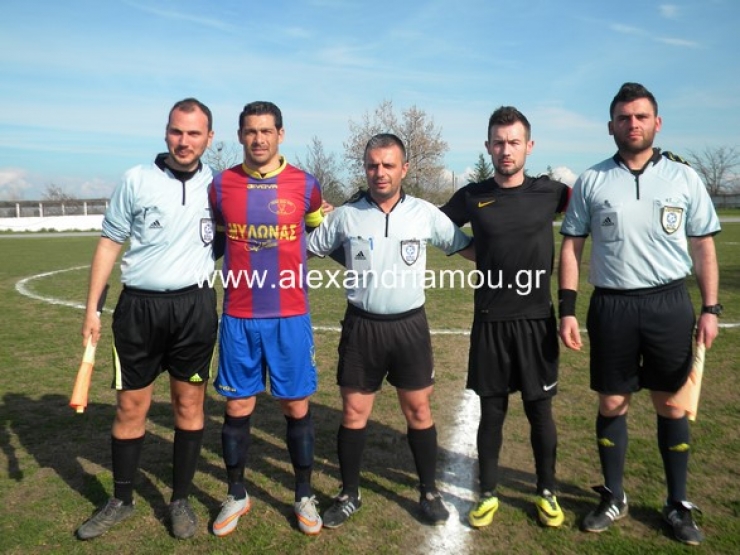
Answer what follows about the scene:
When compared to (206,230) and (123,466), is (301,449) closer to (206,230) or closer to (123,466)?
(123,466)

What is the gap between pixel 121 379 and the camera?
10.7 feet

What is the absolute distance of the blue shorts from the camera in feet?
11.0

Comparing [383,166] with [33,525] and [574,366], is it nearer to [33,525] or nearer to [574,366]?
[33,525]

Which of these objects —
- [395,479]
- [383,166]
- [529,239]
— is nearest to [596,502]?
[395,479]

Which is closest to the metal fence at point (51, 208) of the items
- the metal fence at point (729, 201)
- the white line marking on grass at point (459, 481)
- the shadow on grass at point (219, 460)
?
the shadow on grass at point (219, 460)

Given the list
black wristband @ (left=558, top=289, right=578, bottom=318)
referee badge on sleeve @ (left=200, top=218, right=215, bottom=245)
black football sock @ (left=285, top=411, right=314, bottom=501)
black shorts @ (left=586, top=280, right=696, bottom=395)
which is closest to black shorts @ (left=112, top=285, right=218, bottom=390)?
referee badge on sleeve @ (left=200, top=218, right=215, bottom=245)

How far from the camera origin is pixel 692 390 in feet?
10.4

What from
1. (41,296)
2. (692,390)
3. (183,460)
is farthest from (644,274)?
(41,296)

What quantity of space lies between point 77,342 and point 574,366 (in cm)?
584

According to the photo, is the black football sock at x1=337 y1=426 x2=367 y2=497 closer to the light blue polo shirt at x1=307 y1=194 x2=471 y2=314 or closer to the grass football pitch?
the grass football pitch

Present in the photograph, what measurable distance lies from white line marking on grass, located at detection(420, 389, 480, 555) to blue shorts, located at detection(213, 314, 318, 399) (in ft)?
3.52

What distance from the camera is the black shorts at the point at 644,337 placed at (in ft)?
10.3

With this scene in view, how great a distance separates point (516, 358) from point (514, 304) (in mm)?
301

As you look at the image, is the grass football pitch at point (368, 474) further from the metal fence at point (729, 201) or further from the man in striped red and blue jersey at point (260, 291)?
the metal fence at point (729, 201)
